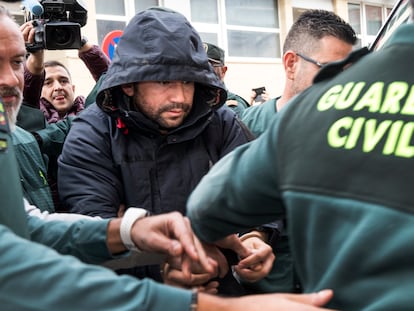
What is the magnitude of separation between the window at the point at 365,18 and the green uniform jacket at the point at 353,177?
12619mm

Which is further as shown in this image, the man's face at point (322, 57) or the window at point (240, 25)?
the window at point (240, 25)

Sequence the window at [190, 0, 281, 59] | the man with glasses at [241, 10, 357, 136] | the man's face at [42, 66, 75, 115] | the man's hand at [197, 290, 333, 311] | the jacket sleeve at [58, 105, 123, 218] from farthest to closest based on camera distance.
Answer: the window at [190, 0, 281, 59], the man's face at [42, 66, 75, 115], the man with glasses at [241, 10, 357, 136], the jacket sleeve at [58, 105, 123, 218], the man's hand at [197, 290, 333, 311]

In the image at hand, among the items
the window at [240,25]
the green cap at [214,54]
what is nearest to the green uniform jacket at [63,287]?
the green cap at [214,54]

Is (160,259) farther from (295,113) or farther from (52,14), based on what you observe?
(52,14)

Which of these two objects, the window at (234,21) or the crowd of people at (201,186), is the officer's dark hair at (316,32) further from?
the window at (234,21)

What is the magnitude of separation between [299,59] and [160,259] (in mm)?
1653

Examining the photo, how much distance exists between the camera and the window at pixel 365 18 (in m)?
12.9

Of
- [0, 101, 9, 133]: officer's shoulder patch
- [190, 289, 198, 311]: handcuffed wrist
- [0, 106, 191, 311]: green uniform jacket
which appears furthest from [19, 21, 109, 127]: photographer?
[190, 289, 198, 311]: handcuffed wrist

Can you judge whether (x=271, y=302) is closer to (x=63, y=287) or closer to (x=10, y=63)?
A: (x=63, y=287)

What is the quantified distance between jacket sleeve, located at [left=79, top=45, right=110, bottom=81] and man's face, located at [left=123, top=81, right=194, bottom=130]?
A: 1.00 metres

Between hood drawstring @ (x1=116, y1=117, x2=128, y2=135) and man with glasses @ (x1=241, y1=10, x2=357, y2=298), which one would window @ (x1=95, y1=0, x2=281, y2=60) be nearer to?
man with glasses @ (x1=241, y1=10, x2=357, y2=298)

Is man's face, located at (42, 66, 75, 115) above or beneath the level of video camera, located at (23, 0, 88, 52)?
beneath

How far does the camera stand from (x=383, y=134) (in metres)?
0.89

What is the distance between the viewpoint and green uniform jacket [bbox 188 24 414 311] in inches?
33.9
